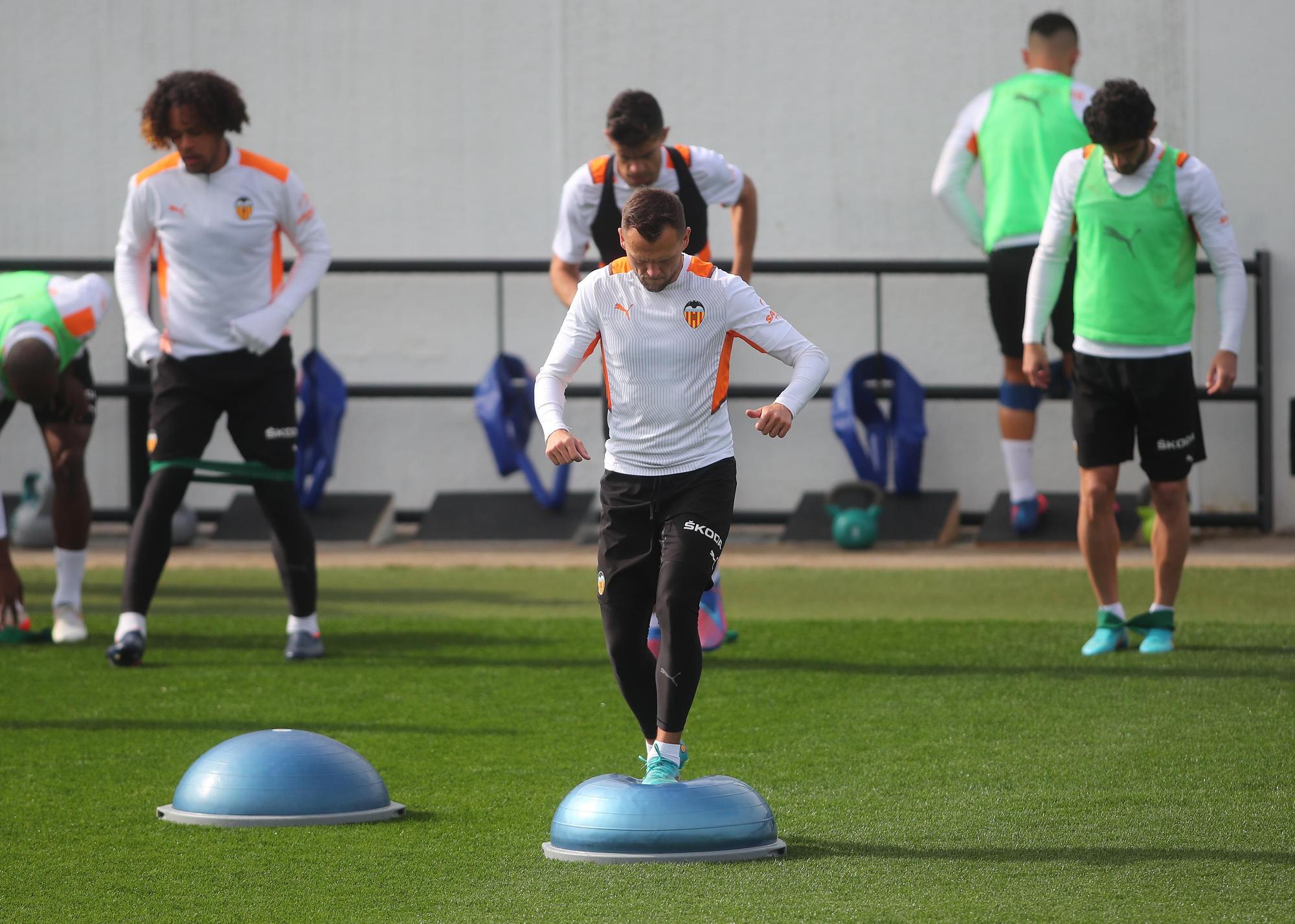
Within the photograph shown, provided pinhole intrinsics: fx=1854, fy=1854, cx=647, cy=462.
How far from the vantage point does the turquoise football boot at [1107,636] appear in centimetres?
641

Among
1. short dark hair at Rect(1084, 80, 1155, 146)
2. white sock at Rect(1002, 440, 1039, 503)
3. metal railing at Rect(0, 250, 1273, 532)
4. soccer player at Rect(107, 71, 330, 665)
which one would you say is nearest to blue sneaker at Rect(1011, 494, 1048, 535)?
white sock at Rect(1002, 440, 1039, 503)

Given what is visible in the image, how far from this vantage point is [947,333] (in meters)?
11.1

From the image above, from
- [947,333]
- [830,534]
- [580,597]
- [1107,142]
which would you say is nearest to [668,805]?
[1107,142]

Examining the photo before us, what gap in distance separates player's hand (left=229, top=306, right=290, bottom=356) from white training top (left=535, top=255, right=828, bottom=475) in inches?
93.8

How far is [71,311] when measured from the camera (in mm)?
6945

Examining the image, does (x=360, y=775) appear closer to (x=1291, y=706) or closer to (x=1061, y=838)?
(x=1061, y=838)

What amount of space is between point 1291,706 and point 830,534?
5.06 metres

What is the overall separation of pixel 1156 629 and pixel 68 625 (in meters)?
4.07

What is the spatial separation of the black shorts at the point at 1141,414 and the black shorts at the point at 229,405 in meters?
2.80

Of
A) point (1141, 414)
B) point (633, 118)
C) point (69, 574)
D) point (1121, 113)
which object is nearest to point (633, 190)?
point (633, 118)

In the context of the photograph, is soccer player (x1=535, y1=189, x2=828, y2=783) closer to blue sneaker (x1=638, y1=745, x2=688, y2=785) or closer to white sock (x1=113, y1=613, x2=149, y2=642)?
blue sneaker (x1=638, y1=745, x2=688, y2=785)

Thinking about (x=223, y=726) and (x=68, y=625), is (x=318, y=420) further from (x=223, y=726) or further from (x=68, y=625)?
(x=223, y=726)

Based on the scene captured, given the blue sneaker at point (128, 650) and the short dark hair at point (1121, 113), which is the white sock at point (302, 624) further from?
the short dark hair at point (1121, 113)

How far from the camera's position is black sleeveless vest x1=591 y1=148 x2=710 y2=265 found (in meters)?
6.39
